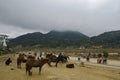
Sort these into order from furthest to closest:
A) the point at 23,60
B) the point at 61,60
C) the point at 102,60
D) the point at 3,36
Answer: the point at 3,36 < the point at 102,60 < the point at 61,60 < the point at 23,60

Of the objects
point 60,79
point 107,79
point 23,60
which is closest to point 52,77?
point 60,79

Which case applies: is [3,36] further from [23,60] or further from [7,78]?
[7,78]

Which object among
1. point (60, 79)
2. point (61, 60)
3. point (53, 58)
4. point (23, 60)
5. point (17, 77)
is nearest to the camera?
point (60, 79)

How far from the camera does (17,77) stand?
2678 centimetres

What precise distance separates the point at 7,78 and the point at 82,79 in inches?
289

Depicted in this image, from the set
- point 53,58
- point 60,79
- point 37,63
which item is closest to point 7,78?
point 37,63

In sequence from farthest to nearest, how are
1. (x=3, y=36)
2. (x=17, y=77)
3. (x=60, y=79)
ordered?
(x=3, y=36), (x=17, y=77), (x=60, y=79)

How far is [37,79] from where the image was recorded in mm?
25000

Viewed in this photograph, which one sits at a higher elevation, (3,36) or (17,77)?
(3,36)

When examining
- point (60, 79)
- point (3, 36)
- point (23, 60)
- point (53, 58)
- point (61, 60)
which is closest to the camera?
point (60, 79)

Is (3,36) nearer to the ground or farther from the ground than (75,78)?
farther from the ground

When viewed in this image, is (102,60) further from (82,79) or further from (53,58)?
(82,79)

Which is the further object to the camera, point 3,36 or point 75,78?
point 3,36

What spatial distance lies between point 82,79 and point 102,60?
33.0m
